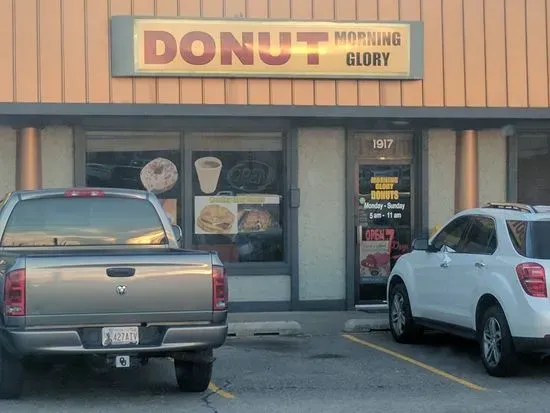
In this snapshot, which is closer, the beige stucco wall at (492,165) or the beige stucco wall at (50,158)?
the beige stucco wall at (50,158)

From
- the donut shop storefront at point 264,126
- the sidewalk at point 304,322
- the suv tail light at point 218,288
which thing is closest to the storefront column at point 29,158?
the donut shop storefront at point 264,126

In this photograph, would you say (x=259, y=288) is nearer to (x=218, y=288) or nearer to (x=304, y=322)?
(x=304, y=322)

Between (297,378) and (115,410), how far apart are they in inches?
83.9

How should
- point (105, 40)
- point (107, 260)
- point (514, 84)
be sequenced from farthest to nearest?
point (514, 84)
point (105, 40)
point (107, 260)

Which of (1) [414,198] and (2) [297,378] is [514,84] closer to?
(1) [414,198]

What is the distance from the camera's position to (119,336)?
712cm

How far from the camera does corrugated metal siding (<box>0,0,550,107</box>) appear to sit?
1158cm

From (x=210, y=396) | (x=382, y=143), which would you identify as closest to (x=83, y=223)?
(x=210, y=396)

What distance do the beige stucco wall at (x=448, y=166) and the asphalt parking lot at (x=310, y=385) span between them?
3.56m

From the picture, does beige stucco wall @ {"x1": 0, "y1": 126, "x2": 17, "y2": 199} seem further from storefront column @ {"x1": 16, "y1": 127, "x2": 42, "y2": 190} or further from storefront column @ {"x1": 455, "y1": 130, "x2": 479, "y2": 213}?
storefront column @ {"x1": 455, "y1": 130, "x2": 479, "y2": 213}

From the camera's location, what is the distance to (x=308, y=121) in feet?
42.8

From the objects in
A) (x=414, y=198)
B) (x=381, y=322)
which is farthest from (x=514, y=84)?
(x=381, y=322)

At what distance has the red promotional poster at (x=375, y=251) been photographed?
13742 millimetres

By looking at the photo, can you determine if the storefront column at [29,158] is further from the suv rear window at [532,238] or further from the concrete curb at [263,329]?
the suv rear window at [532,238]
